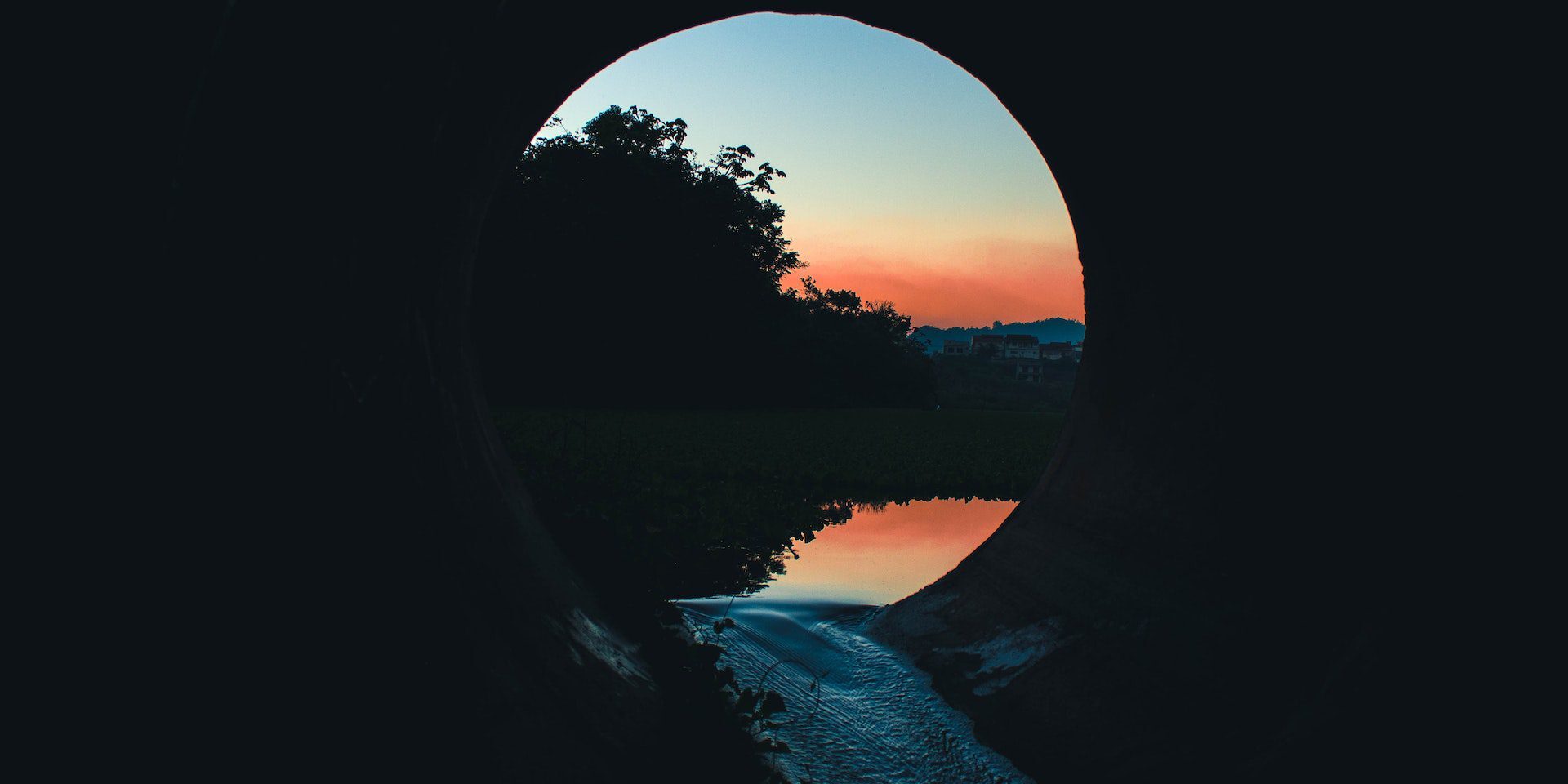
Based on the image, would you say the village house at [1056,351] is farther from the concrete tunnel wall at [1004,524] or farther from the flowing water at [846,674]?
the concrete tunnel wall at [1004,524]

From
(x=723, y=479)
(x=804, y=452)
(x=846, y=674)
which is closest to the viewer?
(x=846, y=674)

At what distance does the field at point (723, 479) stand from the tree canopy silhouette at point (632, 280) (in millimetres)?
7201

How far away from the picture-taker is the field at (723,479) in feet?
19.5

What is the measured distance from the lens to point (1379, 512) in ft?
11.4

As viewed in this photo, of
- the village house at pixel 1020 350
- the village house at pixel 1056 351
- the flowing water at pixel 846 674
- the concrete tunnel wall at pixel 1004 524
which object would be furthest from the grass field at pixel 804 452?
the village house at pixel 1056 351

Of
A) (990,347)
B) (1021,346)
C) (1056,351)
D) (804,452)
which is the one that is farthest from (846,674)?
(1021,346)

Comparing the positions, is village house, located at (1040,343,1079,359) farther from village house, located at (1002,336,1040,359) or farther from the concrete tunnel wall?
the concrete tunnel wall

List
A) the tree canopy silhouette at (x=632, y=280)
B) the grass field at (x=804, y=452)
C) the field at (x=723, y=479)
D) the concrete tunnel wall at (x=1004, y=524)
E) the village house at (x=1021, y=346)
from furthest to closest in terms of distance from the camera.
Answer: the village house at (x=1021, y=346), the tree canopy silhouette at (x=632, y=280), the grass field at (x=804, y=452), the field at (x=723, y=479), the concrete tunnel wall at (x=1004, y=524)

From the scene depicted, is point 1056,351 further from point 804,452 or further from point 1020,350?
point 804,452

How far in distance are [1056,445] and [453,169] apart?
15.2 feet

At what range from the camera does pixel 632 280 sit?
34.0 m

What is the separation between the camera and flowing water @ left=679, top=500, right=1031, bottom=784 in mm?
3979

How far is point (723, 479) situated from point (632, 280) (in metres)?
22.9

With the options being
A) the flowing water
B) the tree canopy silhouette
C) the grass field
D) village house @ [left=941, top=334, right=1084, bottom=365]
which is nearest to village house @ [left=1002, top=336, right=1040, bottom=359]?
village house @ [left=941, top=334, right=1084, bottom=365]
